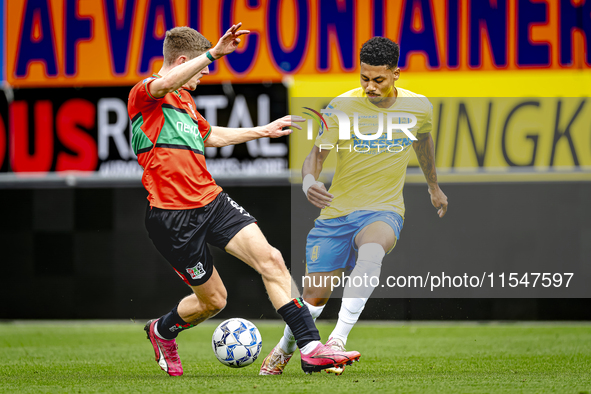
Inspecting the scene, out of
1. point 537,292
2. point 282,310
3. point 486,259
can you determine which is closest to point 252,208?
point 486,259

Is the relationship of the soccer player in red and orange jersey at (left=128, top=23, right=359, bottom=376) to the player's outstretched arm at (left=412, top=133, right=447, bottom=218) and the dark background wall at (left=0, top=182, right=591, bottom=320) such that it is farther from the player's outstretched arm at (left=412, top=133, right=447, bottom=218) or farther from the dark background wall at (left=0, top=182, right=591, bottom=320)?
the dark background wall at (left=0, top=182, right=591, bottom=320)

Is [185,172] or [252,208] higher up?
[185,172]

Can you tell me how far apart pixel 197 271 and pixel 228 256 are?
398 centimetres

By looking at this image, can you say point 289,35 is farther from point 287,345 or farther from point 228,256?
point 287,345

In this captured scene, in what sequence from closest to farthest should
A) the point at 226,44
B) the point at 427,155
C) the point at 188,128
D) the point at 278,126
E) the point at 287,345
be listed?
the point at 226,44
the point at 188,128
the point at 287,345
the point at 278,126
the point at 427,155

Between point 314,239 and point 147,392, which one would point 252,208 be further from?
point 147,392

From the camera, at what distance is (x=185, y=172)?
14.3ft

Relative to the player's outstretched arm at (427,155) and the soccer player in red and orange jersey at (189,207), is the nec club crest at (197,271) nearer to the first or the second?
the soccer player in red and orange jersey at (189,207)

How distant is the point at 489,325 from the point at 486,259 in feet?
2.24

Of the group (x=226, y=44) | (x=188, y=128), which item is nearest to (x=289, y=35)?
(x=188, y=128)

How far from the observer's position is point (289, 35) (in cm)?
912

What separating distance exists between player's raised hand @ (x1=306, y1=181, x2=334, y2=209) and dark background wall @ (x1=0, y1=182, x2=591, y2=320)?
274 cm

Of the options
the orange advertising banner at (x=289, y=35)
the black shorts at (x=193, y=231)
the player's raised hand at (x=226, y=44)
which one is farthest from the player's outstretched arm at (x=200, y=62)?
the orange advertising banner at (x=289, y=35)

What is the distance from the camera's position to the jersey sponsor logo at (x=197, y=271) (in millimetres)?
4355
